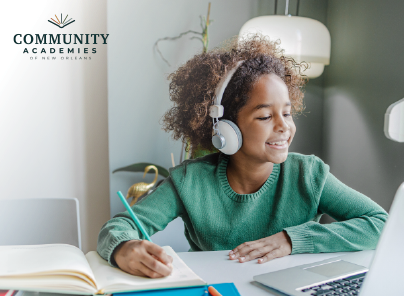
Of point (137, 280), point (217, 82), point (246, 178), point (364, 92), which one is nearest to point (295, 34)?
point (364, 92)

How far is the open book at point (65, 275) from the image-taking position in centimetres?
55

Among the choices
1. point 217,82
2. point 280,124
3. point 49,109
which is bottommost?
point 49,109

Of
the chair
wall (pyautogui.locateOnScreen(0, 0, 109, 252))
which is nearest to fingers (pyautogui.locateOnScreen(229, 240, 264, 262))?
the chair

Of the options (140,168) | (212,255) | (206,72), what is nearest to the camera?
(212,255)

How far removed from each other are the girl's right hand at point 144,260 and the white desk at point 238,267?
102mm

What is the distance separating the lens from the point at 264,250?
82 cm


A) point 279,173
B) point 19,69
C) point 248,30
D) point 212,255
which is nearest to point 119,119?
point 19,69

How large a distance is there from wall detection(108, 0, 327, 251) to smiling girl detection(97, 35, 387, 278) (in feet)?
3.85

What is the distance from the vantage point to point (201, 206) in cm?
104

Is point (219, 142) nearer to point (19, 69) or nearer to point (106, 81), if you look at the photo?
point (106, 81)

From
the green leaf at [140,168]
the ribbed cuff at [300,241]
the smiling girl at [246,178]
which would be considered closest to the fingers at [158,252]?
the smiling girl at [246,178]

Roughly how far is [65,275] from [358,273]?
0.52 meters

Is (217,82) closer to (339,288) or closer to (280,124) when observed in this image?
(280,124)

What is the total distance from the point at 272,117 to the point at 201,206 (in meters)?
0.32
